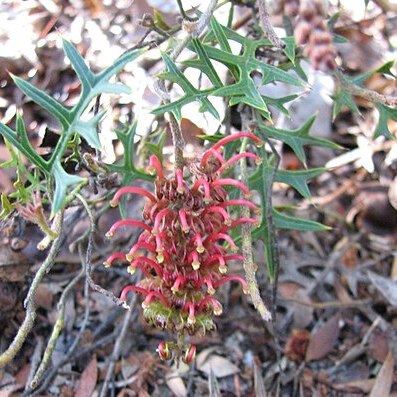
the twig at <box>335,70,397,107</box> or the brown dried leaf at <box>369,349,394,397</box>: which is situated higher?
the twig at <box>335,70,397,107</box>

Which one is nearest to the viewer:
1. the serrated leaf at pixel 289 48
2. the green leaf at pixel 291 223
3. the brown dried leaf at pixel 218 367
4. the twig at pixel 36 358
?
the serrated leaf at pixel 289 48

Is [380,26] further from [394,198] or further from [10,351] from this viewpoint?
[10,351]

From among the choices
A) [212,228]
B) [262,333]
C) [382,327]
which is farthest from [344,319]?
[212,228]

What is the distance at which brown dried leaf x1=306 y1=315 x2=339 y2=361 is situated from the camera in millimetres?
1415

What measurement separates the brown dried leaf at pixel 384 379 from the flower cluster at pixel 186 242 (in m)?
0.56

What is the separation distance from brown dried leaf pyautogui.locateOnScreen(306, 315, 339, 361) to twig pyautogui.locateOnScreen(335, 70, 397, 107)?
590 millimetres

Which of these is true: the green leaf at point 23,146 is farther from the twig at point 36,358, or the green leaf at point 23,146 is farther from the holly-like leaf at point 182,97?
the twig at point 36,358

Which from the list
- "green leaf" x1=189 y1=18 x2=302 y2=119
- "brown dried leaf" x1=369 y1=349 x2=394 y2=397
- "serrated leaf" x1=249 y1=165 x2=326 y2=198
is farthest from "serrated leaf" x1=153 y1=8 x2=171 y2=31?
"brown dried leaf" x1=369 y1=349 x2=394 y2=397

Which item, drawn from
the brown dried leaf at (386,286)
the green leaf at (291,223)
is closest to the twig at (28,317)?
the green leaf at (291,223)

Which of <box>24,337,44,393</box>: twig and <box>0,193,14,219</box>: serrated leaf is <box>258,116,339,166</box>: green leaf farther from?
<box>24,337,44,393</box>: twig

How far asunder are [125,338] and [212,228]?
58cm

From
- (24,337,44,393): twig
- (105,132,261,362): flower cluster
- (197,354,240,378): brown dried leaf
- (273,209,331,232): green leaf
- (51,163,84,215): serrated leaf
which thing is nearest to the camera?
(51,163,84,215): serrated leaf

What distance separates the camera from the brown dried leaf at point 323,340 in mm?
1415

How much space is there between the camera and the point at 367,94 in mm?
1028
